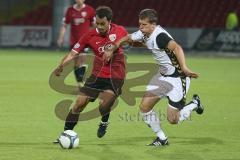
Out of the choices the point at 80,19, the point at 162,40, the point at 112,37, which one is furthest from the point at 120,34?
the point at 80,19

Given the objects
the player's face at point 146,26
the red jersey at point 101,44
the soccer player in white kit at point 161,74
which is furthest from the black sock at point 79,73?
the player's face at point 146,26

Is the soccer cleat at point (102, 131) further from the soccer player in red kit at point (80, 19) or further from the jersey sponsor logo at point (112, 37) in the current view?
the soccer player in red kit at point (80, 19)

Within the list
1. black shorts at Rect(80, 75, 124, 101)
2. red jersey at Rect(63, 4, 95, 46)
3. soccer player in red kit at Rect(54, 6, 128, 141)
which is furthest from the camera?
red jersey at Rect(63, 4, 95, 46)

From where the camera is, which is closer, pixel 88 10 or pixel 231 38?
pixel 88 10

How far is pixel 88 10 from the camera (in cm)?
1780

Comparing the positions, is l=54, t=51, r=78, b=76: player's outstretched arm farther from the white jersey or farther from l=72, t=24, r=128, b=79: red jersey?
the white jersey

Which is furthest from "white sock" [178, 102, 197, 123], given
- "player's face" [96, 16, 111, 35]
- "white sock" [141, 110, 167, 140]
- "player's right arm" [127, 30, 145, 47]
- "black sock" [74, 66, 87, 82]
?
"black sock" [74, 66, 87, 82]

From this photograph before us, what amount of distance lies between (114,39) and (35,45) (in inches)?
1088

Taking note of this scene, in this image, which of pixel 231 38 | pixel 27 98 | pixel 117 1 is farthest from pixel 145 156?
pixel 117 1

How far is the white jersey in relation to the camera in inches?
372

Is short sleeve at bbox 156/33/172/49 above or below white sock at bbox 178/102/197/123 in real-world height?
above

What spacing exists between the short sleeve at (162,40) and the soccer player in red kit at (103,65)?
25.1 inches

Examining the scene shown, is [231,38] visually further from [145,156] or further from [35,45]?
[145,156]

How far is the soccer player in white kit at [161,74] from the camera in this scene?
934cm
